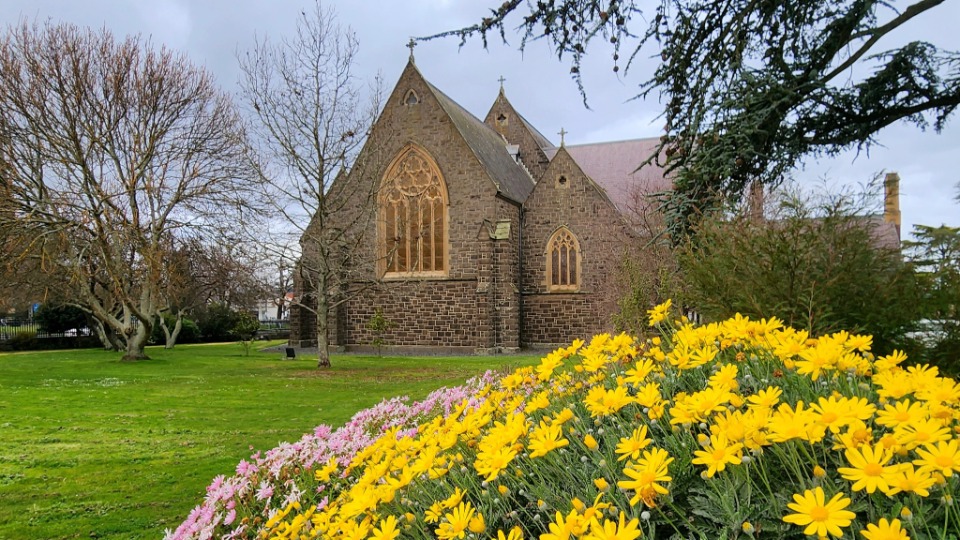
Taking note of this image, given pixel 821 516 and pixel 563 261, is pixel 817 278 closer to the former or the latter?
pixel 821 516

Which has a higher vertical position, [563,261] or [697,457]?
[563,261]

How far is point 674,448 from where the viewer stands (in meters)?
1.62

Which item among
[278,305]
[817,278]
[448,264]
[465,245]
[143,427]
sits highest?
[465,245]

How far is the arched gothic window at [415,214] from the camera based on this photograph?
2292 centimetres

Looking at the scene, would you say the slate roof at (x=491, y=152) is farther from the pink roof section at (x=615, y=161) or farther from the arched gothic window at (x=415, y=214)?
the pink roof section at (x=615, y=161)

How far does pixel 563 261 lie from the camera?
22.6m

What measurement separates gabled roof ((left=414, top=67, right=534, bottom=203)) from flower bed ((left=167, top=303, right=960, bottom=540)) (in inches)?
788

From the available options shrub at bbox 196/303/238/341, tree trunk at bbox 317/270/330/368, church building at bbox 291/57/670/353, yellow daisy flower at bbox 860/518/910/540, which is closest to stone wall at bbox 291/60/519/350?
church building at bbox 291/57/670/353

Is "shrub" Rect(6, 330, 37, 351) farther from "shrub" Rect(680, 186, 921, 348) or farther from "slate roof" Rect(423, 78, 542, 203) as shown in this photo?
"shrub" Rect(680, 186, 921, 348)

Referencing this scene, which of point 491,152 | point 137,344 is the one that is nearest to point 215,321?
point 137,344

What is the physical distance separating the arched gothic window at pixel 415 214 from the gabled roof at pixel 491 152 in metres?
1.86

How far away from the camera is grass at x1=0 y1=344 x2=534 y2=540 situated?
4.60 m

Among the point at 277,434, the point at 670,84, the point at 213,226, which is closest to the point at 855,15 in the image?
the point at 670,84

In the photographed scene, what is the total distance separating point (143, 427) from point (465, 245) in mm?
15323
